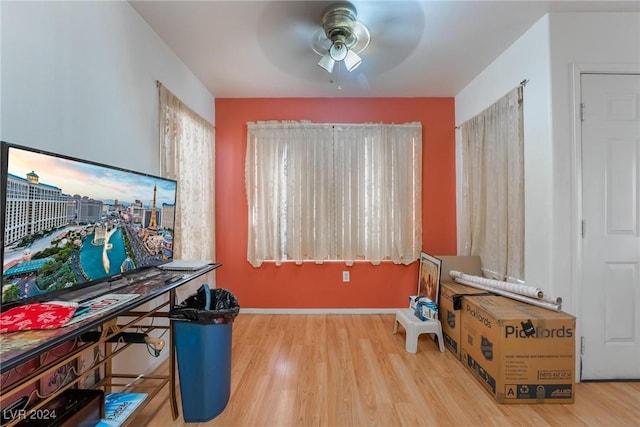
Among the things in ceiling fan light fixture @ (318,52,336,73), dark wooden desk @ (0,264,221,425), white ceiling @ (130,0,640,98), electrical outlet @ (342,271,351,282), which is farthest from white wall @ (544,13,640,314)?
dark wooden desk @ (0,264,221,425)

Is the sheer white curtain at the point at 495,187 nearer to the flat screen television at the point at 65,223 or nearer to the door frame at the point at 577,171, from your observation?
the door frame at the point at 577,171

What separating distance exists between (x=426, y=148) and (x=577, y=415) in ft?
8.80

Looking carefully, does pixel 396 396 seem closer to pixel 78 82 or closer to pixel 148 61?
pixel 78 82

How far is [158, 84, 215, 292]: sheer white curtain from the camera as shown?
2277 millimetres

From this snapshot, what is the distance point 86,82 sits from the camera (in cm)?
152

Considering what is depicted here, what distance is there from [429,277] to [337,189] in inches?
56.4

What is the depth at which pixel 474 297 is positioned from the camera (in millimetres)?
2221

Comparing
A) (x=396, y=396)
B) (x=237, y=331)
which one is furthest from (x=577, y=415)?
(x=237, y=331)

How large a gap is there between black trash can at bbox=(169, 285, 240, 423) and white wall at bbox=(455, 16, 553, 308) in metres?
2.28

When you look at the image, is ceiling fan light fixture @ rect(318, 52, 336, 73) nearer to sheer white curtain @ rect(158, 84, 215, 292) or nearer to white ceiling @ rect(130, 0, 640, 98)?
white ceiling @ rect(130, 0, 640, 98)

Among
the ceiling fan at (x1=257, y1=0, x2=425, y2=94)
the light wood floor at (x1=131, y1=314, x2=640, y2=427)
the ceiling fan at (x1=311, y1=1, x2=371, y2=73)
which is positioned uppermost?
the ceiling fan at (x1=257, y1=0, x2=425, y2=94)

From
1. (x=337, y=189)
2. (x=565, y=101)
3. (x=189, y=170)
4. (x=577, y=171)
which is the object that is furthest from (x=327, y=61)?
(x=577, y=171)

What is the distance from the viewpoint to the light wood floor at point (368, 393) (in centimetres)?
163

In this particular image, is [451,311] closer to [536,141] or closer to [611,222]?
[611,222]
